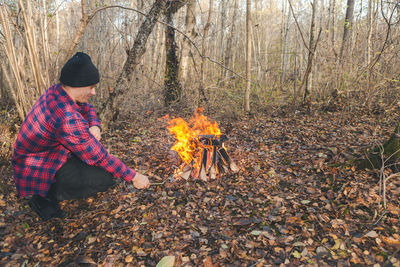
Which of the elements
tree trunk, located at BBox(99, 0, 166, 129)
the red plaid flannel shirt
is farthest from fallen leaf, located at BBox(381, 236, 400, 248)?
tree trunk, located at BBox(99, 0, 166, 129)

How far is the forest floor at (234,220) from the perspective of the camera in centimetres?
212

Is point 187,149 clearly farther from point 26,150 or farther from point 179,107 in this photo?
point 179,107

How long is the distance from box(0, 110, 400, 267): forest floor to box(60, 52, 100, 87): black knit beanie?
1.58 metres

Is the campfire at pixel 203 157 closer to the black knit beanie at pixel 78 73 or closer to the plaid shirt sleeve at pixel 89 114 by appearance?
the plaid shirt sleeve at pixel 89 114

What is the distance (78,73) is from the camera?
7.63 feet

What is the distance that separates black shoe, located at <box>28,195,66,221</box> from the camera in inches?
103

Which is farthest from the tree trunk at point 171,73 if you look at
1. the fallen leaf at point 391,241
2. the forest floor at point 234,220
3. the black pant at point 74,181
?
the fallen leaf at point 391,241

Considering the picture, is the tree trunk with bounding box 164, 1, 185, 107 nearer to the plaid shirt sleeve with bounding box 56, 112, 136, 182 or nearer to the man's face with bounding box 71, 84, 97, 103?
the man's face with bounding box 71, 84, 97, 103

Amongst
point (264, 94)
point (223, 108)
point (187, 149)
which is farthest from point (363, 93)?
point (187, 149)

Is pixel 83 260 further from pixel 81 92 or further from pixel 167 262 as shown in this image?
pixel 81 92

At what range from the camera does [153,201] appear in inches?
120

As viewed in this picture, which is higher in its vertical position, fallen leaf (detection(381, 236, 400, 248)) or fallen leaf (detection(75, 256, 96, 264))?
fallen leaf (detection(381, 236, 400, 248))

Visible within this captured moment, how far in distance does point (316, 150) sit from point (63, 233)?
3.93m

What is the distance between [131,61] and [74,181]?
3107mm
